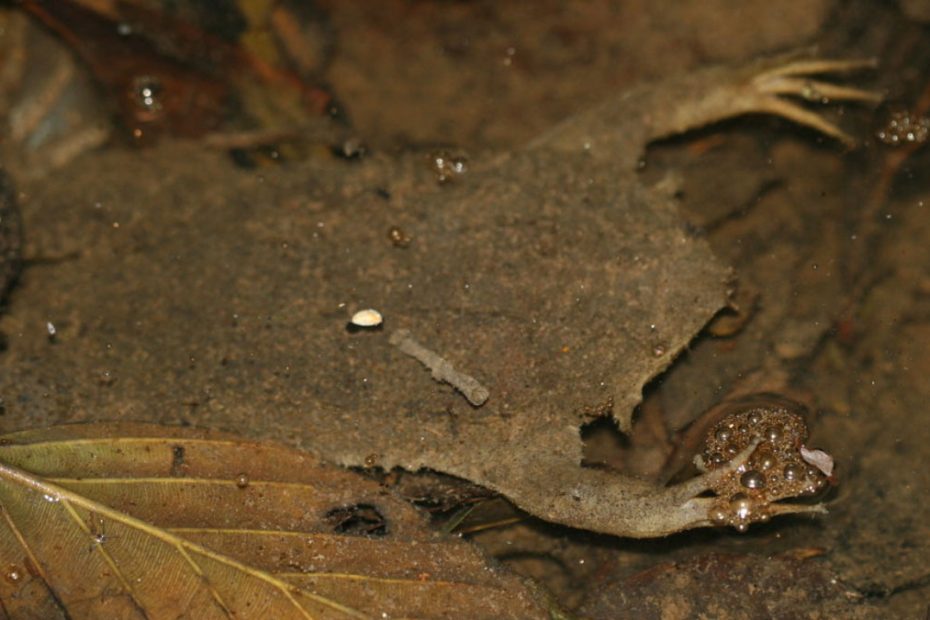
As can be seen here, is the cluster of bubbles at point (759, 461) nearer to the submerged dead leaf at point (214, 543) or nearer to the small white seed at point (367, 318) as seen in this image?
the submerged dead leaf at point (214, 543)

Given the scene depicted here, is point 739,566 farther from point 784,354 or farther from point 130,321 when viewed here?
point 130,321

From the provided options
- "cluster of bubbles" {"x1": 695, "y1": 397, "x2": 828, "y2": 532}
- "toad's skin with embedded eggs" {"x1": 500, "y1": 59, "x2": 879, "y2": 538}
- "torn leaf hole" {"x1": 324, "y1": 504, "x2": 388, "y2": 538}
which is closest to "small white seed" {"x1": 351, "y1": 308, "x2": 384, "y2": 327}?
"torn leaf hole" {"x1": 324, "y1": 504, "x2": 388, "y2": 538}

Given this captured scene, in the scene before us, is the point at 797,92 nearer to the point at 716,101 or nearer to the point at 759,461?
the point at 716,101

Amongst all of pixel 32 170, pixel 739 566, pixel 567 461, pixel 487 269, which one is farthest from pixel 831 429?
pixel 32 170

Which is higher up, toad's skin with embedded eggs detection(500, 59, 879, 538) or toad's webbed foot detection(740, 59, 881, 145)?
toad's webbed foot detection(740, 59, 881, 145)

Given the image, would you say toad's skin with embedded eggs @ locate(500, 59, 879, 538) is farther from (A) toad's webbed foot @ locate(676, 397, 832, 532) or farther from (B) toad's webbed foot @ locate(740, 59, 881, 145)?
(B) toad's webbed foot @ locate(740, 59, 881, 145)

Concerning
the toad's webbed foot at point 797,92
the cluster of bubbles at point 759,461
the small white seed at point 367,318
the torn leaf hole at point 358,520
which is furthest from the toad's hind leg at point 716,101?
the torn leaf hole at point 358,520
